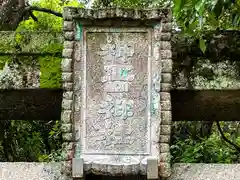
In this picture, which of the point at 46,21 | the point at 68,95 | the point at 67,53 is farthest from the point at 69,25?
the point at 46,21

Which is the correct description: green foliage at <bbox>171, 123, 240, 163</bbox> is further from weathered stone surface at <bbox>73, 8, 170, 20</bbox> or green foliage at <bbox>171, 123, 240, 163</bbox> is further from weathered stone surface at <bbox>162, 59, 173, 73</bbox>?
weathered stone surface at <bbox>73, 8, 170, 20</bbox>

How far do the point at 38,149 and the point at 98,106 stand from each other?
2589 mm

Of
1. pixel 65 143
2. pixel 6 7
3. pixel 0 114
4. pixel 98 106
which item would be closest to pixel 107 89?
pixel 98 106

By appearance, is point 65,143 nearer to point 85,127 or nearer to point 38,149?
point 85,127

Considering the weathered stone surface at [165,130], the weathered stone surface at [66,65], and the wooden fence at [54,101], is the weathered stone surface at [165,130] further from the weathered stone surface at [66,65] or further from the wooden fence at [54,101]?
the weathered stone surface at [66,65]

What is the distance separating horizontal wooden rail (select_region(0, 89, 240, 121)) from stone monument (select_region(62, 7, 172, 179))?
0.27 metres

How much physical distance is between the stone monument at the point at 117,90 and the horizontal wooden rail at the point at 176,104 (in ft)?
0.88

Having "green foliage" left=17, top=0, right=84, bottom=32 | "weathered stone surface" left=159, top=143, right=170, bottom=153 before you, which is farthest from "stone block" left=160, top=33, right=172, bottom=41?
"green foliage" left=17, top=0, right=84, bottom=32

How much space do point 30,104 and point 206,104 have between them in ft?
3.79

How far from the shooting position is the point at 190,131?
5891mm

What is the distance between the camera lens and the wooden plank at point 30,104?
10.9ft

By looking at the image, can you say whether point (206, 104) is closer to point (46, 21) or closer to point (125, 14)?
point (125, 14)

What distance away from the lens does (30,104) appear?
11.4 feet

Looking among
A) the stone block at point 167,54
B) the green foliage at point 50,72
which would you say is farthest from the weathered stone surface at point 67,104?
the stone block at point 167,54
